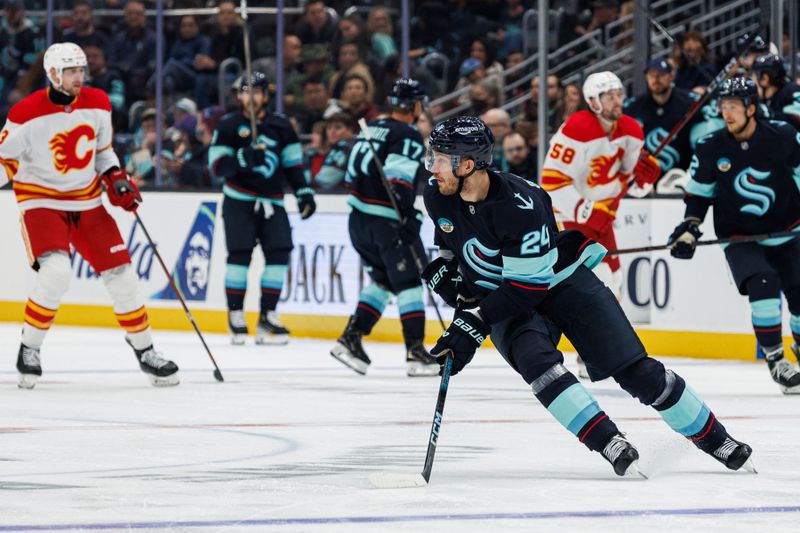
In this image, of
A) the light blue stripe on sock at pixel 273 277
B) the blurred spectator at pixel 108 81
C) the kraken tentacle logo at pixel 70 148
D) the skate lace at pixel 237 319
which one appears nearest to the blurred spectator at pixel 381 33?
the light blue stripe on sock at pixel 273 277

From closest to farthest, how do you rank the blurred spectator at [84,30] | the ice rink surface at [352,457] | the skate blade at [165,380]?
1. the ice rink surface at [352,457]
2. the skate blade at [165,380]
3. the blurred spectator at [84,30]

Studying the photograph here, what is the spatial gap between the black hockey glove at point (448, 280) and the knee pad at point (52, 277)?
3.05m

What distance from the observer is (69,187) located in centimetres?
762

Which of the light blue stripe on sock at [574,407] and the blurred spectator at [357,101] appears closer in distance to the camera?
the light blue stripe on sock at [574,407]

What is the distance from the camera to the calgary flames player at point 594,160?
26.6ft

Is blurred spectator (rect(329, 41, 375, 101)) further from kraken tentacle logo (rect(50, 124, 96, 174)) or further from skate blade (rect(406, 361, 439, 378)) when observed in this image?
kraken tentacle logo (rect(50, 124, 96, 174))

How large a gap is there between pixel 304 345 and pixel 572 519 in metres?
6.63

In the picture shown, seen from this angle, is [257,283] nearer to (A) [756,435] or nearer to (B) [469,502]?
(A) [756,435]

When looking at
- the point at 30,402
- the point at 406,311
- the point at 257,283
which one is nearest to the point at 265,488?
the point at 30,402

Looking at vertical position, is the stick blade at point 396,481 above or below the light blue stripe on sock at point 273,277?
above

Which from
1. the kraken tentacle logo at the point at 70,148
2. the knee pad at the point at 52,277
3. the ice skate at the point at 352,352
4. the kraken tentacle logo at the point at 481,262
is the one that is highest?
the kraken tentacle logo at the point at 481,262

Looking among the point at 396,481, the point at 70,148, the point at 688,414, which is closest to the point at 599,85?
the point at 70,148

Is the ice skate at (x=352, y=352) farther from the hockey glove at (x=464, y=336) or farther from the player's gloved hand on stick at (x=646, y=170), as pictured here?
the hockey glove at (x=464, y=336)

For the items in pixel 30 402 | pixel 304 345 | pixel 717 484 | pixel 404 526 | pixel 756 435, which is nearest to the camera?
pixel 404 526
